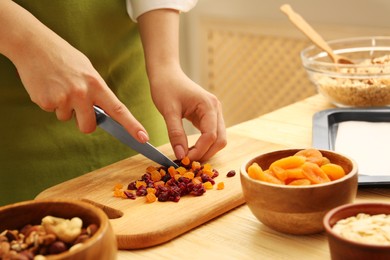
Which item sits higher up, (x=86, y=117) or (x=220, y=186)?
(x=86, y=117)

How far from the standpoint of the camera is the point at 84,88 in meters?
1.16

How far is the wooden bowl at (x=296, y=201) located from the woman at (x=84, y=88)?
30 centimetres

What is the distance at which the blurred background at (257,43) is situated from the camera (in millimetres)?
2555

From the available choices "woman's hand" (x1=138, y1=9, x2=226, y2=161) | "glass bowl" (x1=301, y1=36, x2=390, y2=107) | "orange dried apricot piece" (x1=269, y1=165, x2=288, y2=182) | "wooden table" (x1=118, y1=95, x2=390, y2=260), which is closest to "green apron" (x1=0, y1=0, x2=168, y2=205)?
"woman's hand" (x1=138, y1=9, x2=226, y2=161)

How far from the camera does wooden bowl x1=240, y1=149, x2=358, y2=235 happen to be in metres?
0.95

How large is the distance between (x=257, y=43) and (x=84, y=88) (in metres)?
1.86

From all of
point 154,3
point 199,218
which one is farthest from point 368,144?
point 154,3

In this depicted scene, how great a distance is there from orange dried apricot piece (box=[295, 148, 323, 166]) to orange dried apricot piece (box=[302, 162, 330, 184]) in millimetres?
38

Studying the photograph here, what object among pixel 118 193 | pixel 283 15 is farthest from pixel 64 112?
pixel 283 15

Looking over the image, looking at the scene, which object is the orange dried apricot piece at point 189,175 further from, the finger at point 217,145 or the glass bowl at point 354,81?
the glass bowl at point 354,81

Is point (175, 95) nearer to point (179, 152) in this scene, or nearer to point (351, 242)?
point (179, 152)

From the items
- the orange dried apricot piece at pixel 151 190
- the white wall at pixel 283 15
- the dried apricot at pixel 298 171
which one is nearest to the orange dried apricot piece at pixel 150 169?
the orange dried apricot piece at pixel 151 190

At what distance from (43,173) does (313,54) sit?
798 mm

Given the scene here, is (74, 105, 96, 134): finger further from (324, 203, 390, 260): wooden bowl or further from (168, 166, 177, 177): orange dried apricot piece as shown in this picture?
(324, 203, 390, 260): wooden bowl
